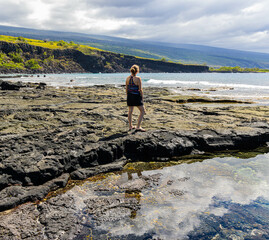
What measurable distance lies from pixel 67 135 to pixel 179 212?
437cm

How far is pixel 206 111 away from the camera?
44.4 feet

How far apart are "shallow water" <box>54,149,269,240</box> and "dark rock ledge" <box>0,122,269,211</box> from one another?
59 cm

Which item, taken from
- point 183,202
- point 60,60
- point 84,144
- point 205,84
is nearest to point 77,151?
point 84,144

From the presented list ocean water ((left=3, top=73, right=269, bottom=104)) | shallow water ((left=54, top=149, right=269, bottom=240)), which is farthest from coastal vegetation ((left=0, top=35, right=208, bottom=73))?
shallow water ((left=54, top=149, right=269, bottom=240))

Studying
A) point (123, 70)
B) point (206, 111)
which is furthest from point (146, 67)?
point (206, 111)

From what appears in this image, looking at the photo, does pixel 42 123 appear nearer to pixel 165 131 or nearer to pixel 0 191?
pixel 0 191

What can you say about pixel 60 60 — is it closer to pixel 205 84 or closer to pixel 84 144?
pixel 205 84

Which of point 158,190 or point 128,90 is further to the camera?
point 128,90

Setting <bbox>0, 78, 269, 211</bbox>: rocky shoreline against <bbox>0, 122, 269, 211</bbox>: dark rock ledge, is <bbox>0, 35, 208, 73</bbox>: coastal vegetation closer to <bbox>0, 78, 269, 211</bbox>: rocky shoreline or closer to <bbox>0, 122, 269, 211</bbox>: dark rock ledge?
<bbox>0, 78, 269, 211</bbox>: rocky shoreline

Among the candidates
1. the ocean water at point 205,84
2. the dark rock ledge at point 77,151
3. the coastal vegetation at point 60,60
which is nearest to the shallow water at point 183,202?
the dark rock ledge at point 77,151

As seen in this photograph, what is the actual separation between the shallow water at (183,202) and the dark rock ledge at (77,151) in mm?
585

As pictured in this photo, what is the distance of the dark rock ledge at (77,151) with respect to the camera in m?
5.12

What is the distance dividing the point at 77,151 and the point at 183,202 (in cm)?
322

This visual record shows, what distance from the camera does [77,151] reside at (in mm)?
6332
